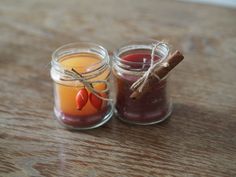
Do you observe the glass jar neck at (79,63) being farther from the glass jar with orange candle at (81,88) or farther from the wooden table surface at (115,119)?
the wooden table surface at (115,119)

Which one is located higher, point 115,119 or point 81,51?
point 81,51

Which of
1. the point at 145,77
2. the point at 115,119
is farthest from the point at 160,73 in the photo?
the point at 115,119

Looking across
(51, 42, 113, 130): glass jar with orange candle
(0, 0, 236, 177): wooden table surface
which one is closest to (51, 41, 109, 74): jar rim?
(51, 42, 113, 130): glass jar with orange candle

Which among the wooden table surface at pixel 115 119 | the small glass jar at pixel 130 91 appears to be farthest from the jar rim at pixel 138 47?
the wooden table surface at pixel 115 119

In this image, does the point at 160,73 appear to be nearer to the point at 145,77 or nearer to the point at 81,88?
the point at 145,77

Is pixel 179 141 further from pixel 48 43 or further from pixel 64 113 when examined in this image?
pixel 48 43
